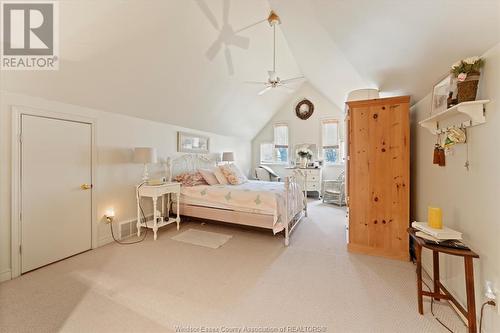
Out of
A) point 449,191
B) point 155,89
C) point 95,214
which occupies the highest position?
point 155,89

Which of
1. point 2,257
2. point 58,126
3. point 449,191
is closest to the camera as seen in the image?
point 449,191

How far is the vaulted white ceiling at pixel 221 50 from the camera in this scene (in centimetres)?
152

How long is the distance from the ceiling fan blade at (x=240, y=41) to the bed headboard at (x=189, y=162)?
2466 mm

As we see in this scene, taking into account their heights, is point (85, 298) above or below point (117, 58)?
below

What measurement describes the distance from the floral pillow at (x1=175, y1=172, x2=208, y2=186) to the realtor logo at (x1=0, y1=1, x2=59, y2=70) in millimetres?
2474

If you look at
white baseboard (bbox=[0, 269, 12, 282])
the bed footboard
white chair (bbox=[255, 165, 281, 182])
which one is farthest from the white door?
white chair (bbox=[255, 165, 281, 182])

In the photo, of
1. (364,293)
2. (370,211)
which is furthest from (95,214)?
(370,211)

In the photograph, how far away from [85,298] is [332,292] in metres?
2.30

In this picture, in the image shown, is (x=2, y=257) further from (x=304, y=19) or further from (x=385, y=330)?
(x=304, y=19)

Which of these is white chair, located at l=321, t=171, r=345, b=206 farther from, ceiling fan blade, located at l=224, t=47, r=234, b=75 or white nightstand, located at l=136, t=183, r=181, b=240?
white nightstand, located at l=136, t=183, r=181, b=240

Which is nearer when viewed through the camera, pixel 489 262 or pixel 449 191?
pixel 489 262

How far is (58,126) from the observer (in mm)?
2547

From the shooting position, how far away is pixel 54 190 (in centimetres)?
253

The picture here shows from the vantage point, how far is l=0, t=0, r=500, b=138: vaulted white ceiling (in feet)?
4.99
